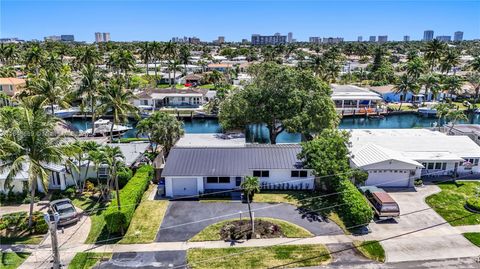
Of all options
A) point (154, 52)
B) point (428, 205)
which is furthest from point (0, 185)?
point (154, 52)

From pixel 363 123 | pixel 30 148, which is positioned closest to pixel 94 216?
pixel 30 148

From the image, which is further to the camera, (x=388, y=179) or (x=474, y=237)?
(x=388, y=179)

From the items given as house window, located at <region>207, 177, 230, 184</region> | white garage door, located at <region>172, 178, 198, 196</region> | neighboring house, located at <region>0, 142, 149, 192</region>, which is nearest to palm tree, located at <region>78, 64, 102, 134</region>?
neighboring house, located at <region>0, 142, 149, 192</region>

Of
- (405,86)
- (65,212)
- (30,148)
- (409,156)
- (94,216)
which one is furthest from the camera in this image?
(405,86)

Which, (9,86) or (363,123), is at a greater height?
(9,86)

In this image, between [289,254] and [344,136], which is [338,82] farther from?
[289,254]

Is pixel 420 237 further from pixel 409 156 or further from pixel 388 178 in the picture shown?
pixel 409 156
